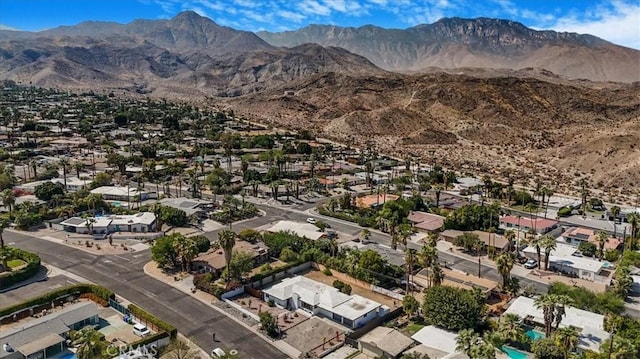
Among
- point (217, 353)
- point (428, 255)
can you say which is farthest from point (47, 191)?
point (428, 255)

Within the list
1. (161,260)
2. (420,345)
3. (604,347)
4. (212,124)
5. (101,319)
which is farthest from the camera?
(212,124)

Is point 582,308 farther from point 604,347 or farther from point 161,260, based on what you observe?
point 161,260

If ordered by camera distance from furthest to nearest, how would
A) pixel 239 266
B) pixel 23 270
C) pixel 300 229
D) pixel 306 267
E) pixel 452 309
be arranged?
1. pixel 300 229
2. pixel 306 267
3. pixel 23 270
4. pixel 239 266
5. pixel 452 309

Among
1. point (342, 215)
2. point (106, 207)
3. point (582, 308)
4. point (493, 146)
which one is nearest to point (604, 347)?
point (582, 308)

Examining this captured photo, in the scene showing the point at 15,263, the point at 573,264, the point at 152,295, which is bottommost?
the point at 152,295

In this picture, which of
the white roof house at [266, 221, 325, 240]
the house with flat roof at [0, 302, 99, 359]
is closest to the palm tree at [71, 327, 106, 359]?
the house with flat roof at [0, 302, 99, 359]

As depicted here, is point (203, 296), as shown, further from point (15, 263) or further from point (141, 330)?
point (15, 263)

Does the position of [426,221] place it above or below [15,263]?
above
